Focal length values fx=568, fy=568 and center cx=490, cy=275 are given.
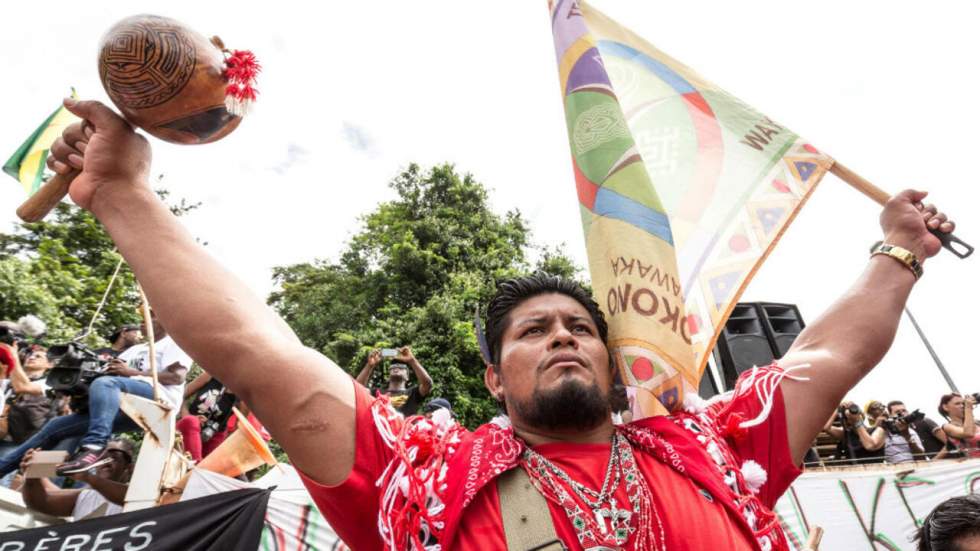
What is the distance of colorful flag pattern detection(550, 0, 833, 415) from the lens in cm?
182

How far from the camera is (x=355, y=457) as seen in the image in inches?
52.6

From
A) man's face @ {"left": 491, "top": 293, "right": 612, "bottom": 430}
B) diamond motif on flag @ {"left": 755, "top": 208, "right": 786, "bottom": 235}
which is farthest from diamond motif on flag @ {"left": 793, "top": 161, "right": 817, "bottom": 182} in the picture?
man's face @ {"left": 491, "top": 293, "right": 612, "bottom": 430}

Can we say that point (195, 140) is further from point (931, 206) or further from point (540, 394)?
point (931, 206)

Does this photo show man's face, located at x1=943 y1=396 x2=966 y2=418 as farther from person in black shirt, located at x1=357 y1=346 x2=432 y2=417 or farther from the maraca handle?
the maraca handle

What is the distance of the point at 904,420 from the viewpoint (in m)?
7.03

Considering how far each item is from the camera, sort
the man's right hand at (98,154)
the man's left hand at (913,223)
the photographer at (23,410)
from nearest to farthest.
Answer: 1. the man's right hand at (98,154)
2. the man's left hand at (913,223)
3. the photographer at (23,410)

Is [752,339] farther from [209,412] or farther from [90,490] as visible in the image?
[90,490]

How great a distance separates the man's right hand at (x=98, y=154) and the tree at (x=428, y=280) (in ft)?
33.5

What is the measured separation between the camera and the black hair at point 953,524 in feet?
6.97

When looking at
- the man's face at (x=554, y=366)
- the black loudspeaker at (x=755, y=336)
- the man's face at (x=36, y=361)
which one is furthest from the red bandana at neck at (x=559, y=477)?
the black loudspeaker at (x=755, y=336)

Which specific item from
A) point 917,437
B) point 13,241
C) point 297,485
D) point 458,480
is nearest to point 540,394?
point 458,480

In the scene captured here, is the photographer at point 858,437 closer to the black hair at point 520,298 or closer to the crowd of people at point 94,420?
the crowd of people at point 94,420

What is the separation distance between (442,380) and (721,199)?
984 centimetres

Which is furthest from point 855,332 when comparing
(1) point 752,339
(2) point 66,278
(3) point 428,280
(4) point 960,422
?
(2) point 66,278
